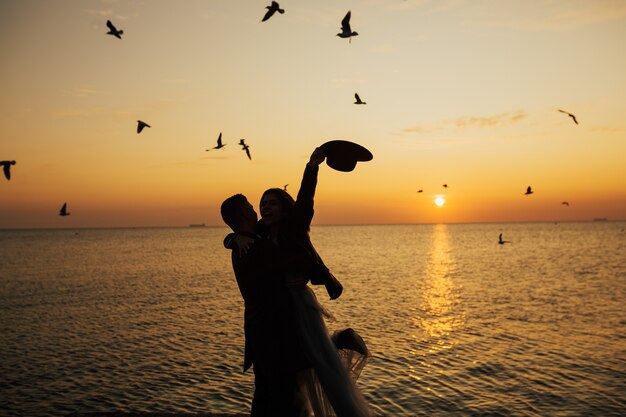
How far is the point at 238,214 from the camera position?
507 cm

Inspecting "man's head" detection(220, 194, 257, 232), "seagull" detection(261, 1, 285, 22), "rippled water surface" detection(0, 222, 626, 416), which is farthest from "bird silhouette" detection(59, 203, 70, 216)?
"man's head" detection(220, 194, 257, 232)

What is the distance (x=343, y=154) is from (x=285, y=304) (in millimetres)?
1574

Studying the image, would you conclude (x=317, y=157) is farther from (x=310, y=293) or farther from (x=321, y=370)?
(x=321, y=370)

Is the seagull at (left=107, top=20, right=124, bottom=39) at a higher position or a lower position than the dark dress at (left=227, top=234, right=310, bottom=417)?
higher

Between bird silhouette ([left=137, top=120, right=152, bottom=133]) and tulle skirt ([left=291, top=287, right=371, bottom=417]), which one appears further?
bird silhouette ([left=137, top=120, right=152, bottom=133])

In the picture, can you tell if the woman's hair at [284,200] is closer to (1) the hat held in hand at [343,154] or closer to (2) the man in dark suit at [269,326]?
(2) the man in dark suit at [269,326]

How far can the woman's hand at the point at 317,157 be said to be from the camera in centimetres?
496

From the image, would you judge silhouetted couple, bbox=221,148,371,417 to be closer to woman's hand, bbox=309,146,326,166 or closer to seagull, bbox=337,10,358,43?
woman's hand, bbox=309,146,326,166

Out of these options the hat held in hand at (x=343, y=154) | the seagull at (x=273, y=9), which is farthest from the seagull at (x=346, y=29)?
the hat held in hand at (x=343, y=154)

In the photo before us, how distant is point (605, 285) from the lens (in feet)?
146

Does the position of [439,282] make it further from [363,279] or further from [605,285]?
[605,285]

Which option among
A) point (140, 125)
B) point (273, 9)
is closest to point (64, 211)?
point (140, 125)

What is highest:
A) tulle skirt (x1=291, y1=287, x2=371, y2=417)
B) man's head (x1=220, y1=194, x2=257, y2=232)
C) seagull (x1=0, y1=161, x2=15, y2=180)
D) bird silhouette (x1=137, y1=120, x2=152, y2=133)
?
bird silhouette (x1=137, y1=120, x2=152, y2=133)

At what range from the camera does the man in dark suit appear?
4980mm
